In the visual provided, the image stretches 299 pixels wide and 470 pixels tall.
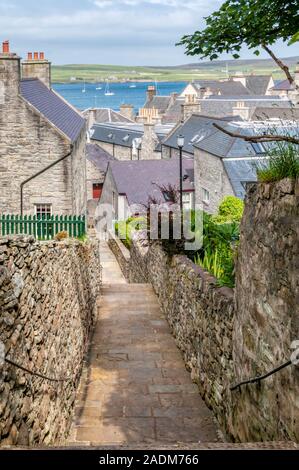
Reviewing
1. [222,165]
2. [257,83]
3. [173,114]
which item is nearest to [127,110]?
[173,114]

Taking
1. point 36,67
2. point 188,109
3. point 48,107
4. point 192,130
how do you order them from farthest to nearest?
1. point 188,109
2. point 192,130
3. point 36,67
4. point 48,107

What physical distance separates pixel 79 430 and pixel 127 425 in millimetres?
620

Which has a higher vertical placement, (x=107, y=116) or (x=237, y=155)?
(x=107, y=116)

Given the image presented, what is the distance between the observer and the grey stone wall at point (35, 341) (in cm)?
486

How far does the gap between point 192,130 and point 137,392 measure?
4725cm

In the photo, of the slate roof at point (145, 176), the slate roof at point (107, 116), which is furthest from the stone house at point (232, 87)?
the slate roof at point (145, 176)

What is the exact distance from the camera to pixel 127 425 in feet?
25.8

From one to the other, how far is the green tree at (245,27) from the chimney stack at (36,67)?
2202 cm

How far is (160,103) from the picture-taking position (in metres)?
104

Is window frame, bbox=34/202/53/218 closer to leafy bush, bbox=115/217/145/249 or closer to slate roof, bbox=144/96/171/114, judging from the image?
leafy bush, bbox=115/217/145/249

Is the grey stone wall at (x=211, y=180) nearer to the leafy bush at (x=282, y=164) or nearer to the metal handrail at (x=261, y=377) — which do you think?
the metal handrail at (x=261, y=377)

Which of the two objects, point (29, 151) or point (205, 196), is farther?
point (205, 196)

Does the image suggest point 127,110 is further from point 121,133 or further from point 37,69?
point 37,69
